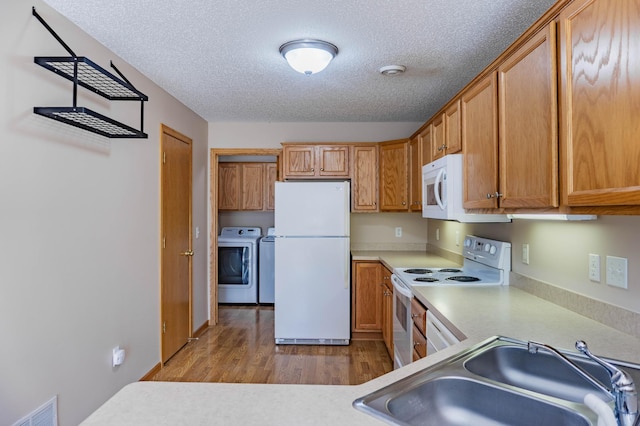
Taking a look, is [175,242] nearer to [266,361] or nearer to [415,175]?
[266,361]

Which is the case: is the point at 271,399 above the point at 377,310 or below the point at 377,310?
above

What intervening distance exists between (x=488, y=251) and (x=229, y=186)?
4.23m

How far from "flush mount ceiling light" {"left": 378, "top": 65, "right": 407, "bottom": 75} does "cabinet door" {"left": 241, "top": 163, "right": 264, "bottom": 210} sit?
135 inches

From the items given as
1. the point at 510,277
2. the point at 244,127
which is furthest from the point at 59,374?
the point at 244,127

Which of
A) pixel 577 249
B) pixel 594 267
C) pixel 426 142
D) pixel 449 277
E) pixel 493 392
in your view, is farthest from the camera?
pixel 426 142

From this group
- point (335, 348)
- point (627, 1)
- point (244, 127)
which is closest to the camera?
point (627, 1)

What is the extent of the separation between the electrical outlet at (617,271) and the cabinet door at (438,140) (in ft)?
4.53

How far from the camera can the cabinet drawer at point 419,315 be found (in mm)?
2180

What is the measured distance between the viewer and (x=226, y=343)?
13.1ft

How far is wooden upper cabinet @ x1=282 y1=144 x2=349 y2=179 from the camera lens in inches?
169

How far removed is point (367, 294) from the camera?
3988 mm

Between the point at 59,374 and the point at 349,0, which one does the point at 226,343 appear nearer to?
the point at 59,374

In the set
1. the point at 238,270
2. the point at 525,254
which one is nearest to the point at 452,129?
the point at 525,254

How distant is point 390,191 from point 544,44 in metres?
2.76
